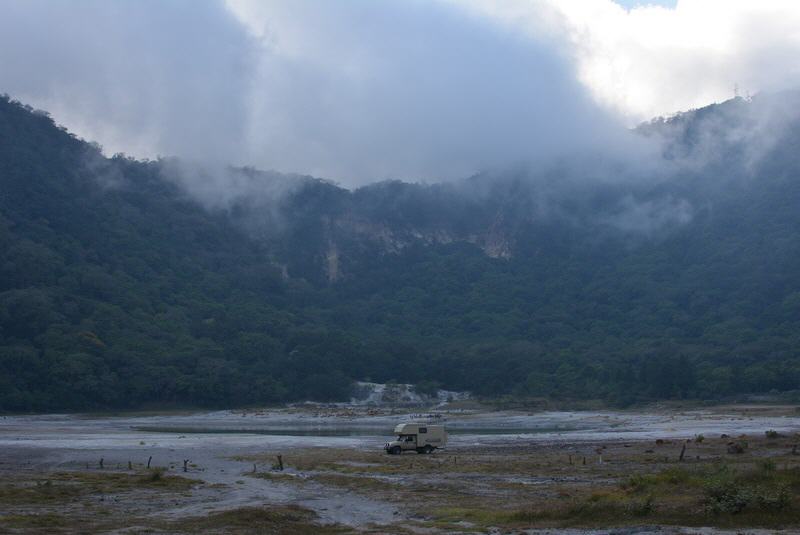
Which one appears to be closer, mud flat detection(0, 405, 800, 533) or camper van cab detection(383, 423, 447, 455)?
mud flat detection(0, 405, 800, 533)

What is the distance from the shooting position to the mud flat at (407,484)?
28.4m

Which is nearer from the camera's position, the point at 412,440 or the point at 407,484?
the point at 407,484

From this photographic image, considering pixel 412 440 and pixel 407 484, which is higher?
pixel 412 440

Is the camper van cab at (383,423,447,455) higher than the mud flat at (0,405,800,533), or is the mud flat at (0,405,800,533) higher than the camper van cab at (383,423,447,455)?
the camper van cab at (383,423,447,455)

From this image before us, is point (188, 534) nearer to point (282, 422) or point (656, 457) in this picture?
point (656, 457)

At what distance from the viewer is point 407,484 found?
41781 millimetres

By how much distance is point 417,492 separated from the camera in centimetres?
3881

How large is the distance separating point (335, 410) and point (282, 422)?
91.0 feet

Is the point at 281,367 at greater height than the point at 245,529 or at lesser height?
greater

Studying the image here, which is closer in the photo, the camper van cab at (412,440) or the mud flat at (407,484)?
the mud flat at (407,484)

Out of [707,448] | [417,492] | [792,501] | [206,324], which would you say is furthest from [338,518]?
[206,324]

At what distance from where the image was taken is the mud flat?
28.4m

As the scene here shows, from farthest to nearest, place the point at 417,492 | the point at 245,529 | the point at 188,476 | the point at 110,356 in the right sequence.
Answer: the point at 110,356 → the point at 188,476 → the point at 417,492 → the point at 245,529

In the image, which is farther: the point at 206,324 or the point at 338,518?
the point at 206,324
